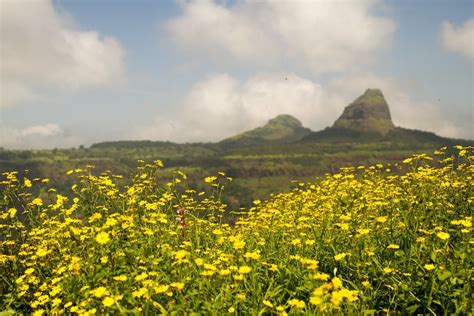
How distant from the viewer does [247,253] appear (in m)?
5.41

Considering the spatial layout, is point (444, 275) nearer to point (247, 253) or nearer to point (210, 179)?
point (247, 253)

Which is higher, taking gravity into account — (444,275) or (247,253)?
(247,253)

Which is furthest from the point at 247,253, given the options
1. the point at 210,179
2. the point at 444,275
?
the point at 210,179

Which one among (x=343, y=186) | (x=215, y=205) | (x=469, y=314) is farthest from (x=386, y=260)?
(x=215, y=205)

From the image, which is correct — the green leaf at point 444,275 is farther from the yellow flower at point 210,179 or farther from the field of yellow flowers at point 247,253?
the yellow flower at point 210,179

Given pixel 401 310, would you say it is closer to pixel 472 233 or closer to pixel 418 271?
pixel 418 271

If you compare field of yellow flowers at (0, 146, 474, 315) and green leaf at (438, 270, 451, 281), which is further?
field of yellow flowers at (0, 146, 474, 315)

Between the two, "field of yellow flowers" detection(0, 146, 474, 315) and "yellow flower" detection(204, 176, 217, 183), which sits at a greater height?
"yellow flower" detection(204, 176, 217, 183)

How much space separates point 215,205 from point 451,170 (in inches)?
217

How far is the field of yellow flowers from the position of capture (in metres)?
5.00

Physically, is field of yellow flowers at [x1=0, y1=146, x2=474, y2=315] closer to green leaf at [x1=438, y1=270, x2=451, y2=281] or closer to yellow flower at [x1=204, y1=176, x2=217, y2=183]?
green leaf at [x1=438, y1=270, x2=451, y2=281]

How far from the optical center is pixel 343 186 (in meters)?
8.84

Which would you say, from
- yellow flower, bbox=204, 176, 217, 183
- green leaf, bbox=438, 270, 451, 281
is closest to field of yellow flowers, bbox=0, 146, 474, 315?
green leaf, bbox=438, 270, 451, 281

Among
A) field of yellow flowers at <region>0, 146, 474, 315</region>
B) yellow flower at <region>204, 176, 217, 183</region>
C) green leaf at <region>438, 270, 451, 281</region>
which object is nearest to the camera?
green leaf at <region>438, 270, 451, 281</region>
